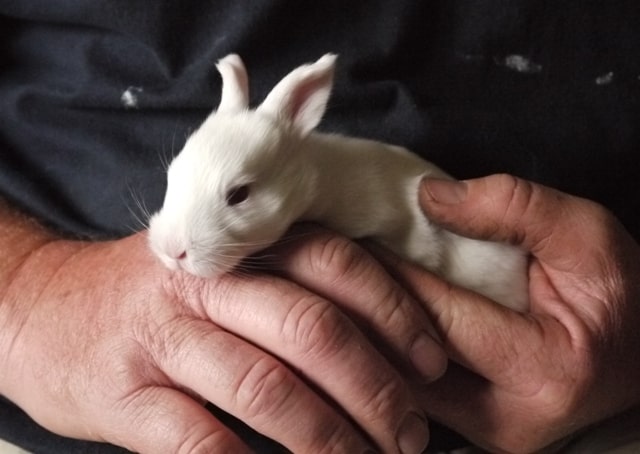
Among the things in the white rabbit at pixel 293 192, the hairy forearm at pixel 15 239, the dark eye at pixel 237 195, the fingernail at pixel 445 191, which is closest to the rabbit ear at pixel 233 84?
the white rabbit at pixel 293 192

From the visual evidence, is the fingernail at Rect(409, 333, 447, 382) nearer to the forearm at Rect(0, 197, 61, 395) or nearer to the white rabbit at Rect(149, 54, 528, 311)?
the white rabbit at Rect(149, 54, 528, 311)

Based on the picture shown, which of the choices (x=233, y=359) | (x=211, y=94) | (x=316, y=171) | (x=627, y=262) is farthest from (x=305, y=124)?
(x=627, y=262)

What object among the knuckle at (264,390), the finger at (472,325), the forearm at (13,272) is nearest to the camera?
the knuckle at (264,390)

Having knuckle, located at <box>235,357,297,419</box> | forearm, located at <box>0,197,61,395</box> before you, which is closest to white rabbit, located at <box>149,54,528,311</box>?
knuckle, located at <box>235,357,297,419</box>

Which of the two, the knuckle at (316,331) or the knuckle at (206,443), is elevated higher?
the knuckle at (316,331)

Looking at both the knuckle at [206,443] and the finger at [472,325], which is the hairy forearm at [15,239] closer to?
the knuckle at [206,443]

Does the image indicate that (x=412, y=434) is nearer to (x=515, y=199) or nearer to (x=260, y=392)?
(x=260, y=392)
